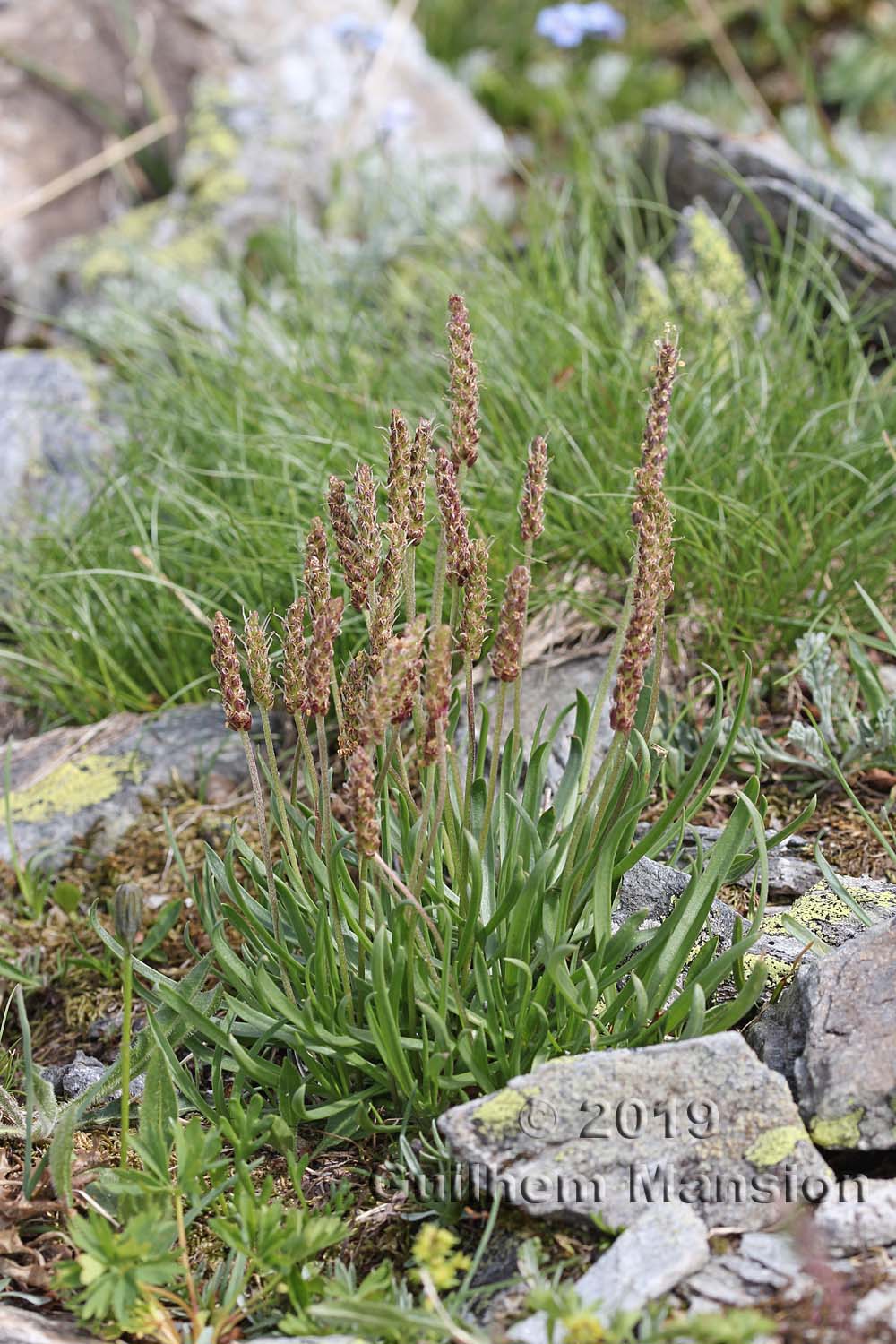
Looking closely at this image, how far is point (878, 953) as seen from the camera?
213 cm

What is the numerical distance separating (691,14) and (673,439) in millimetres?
5579

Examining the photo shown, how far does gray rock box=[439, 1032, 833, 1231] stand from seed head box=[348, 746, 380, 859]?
0.47m

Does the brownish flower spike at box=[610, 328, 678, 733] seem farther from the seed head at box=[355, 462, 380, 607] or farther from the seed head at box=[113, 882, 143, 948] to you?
the seed head at box=[113, 882, 143, 948]

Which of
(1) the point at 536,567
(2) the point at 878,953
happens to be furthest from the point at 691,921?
(1) the point at 536,567

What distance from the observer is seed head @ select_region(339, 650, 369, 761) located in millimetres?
2115

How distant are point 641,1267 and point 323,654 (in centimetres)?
100

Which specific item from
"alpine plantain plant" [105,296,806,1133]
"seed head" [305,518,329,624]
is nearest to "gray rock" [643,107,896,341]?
"alpine plantain plant" [105,296,806,1133]

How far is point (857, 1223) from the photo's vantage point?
181 cm

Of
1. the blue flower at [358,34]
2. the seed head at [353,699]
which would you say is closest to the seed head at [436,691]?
the seed head at [353,699]

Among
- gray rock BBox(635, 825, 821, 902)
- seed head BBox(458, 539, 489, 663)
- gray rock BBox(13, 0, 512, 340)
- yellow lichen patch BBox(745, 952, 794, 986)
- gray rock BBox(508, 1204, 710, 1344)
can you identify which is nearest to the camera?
gray rock BBox(508, 1204, 710, 1344)

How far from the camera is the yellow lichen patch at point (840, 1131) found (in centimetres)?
192

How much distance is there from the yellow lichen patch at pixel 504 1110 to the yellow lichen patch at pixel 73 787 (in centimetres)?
176

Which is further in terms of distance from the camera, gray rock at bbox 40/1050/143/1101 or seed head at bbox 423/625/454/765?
gray rock at bbox 40/1050/143/1101

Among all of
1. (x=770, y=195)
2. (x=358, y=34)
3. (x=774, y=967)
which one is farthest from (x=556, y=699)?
(x=358, y=34)
